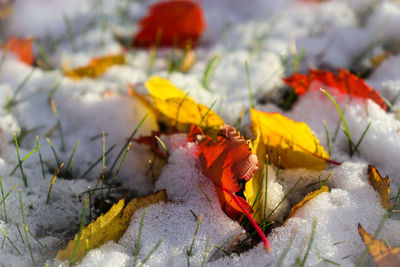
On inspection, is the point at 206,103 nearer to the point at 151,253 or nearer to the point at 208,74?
the point at 208,74

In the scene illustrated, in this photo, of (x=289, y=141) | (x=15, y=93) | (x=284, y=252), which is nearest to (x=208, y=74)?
(x=289, y=141)

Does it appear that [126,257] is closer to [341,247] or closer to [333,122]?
[341,247]

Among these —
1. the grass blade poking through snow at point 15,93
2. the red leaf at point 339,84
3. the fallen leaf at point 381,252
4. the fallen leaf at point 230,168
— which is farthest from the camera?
the grass blade poking through snow at point 15,93

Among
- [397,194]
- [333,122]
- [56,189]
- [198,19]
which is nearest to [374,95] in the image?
[333,122]

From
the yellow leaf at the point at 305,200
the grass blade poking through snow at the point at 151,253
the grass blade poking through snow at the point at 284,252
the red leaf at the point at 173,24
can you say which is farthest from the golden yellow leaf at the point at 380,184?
the red leaf at the point at 173,24

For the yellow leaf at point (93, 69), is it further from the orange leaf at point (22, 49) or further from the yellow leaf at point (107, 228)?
the yellow leaf at point (107, 228)

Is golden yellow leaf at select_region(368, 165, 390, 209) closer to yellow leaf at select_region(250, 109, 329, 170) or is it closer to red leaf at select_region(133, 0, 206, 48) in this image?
yellow leaf at select_region(250, 109, 329, 170)
